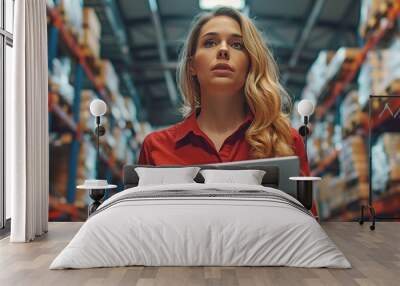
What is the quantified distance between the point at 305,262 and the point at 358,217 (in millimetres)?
2672

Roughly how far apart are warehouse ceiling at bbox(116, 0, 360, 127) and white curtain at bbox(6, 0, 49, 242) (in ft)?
3.67

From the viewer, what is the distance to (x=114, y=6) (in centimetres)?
605

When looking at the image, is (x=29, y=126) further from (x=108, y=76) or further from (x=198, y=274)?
(x=198, y=274)

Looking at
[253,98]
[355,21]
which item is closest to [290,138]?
[253,98]

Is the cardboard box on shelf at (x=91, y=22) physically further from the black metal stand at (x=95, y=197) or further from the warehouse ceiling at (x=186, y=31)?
the black metal stand at (x=95, y=197)

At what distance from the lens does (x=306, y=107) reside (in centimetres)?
573

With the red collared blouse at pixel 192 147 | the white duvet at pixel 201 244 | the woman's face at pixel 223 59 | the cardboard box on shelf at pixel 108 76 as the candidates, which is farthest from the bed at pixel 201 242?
the cardboard box on shelf at pixel 108 76

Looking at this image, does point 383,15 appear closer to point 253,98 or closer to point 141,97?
point 253,98

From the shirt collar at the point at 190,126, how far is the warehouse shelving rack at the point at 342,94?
2.40 feet

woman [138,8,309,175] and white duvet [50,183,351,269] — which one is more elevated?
woman [138,8,309,175]

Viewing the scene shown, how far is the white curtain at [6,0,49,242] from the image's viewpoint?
479 cm

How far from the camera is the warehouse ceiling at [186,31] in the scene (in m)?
5.98

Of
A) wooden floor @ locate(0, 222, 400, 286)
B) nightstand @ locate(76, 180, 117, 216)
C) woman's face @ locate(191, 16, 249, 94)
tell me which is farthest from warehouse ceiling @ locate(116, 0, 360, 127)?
wooden floor @ locate(0, 222, 400, 286)

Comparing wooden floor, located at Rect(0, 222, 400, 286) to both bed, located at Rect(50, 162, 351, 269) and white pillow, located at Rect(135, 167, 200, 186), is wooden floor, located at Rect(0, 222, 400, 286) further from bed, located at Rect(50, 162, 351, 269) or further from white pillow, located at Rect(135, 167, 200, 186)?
white pillow, located at Rect(135, 167, 200, 186)
